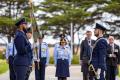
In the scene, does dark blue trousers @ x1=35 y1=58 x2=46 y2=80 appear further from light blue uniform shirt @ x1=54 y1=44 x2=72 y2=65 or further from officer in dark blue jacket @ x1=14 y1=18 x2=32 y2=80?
officer in dark blue jacket @ x1=14 y1=18 x2=32 y2=80

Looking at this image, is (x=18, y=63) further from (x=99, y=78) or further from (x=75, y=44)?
(x=75, y=44)

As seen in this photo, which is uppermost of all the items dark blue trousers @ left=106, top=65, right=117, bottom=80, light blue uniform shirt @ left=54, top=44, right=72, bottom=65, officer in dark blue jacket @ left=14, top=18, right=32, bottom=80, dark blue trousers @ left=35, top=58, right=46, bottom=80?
officer in dark blue jacket @ left=14, top=18, right=32, bottom=80

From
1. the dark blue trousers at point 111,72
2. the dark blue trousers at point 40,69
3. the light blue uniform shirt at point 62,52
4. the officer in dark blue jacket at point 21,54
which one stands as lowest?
the dark blue trousers at point 111,72

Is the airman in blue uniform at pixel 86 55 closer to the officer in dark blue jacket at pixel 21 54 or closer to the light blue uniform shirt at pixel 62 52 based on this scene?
the light blue uniform shirt at pixel 62 52

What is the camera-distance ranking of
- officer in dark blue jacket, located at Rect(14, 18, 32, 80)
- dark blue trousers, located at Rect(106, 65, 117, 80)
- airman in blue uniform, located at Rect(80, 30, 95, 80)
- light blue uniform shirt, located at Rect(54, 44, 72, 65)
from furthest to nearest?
dark blue trousers, located at Rect(106, 65, 117, 80) < airman in blue uniform, located at Rect(80, 30, 95, 80) < light blue uniform shirt, located at Rect(54, 44, 72, 65) < officer in dark blue jacket, located at Rect(14, 18, 32, 80)

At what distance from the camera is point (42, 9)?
5391 cm

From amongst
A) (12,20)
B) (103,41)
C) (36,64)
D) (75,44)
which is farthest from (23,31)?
(75,44)

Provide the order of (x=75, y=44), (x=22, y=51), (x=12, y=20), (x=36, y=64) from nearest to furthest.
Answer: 1. (x=22, y=51)
2. (x=36, y=64)
3. (x=12, y=20)
4. (x=75, y=44)

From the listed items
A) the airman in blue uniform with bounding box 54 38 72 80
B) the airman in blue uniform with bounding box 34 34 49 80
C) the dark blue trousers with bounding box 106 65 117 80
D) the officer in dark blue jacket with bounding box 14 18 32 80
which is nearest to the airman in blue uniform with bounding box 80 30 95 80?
the dark blue trousers with bounding box 106 65 117 80

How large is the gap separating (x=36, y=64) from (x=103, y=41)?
4261mm

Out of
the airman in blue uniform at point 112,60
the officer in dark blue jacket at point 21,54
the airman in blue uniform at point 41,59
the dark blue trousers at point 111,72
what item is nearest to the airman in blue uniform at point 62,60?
the airman in blue uniform at point 41,59

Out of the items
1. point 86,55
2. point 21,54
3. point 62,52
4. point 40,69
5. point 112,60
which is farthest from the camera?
point 112,60

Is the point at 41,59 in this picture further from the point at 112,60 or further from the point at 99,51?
the point at 99,51

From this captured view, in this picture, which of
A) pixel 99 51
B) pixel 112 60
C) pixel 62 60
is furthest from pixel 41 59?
pixel 99 51
